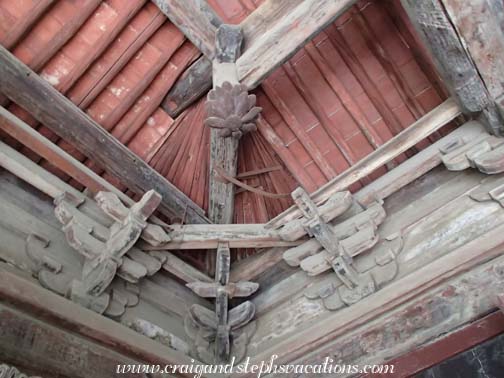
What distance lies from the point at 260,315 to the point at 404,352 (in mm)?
956

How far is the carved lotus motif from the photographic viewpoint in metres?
2.14

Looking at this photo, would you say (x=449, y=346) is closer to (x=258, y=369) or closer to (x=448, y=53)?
(x=258, y=369)

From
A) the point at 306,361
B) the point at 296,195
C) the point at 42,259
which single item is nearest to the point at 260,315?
the point at 306,361

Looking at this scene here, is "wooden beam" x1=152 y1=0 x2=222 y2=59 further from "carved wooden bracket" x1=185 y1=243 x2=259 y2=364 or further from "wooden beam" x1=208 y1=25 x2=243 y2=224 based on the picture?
"carved wooden bracket" x1=185 y1=243 x2=259 y2=364

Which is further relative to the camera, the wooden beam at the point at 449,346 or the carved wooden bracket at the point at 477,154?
the carved wooden bracket at the point at 477,154

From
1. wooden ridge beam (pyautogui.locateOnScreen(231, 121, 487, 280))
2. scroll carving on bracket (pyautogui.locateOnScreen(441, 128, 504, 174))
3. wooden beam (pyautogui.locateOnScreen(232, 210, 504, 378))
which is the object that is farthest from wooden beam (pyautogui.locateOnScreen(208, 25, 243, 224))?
scroll carving on bracket (pyautogui.locateOnScreen(441, 128, 504, 174))

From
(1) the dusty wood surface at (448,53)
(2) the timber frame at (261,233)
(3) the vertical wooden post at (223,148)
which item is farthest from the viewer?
(3) the vertical wooden post at (223,148)

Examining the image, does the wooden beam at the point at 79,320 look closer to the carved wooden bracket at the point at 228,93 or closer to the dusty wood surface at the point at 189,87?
the carved wooden bracket at the point at 228,93

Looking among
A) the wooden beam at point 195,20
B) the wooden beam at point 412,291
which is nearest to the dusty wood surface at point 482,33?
the wooden beam at point 412,291

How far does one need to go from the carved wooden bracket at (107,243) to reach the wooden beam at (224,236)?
0.14 metres

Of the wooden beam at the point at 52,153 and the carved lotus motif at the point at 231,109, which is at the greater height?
the wooden beam at the point at 52,153

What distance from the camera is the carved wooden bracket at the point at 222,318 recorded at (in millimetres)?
2512

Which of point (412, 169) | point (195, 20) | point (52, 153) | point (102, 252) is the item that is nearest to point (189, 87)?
point (195, 20)

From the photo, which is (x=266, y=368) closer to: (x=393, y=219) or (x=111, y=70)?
(x=393, y=219)
